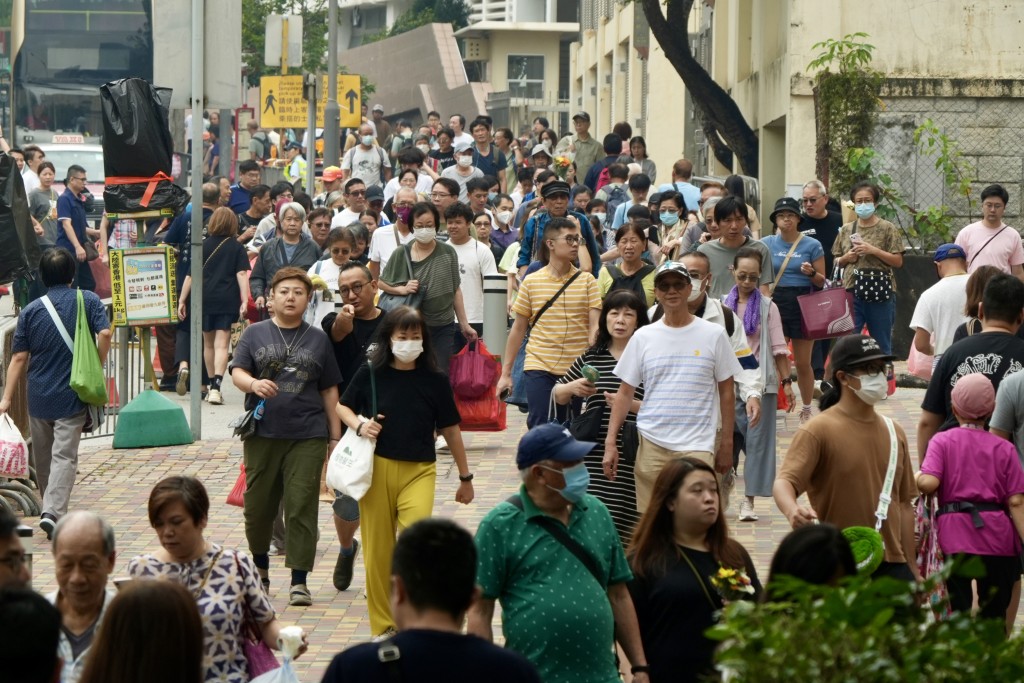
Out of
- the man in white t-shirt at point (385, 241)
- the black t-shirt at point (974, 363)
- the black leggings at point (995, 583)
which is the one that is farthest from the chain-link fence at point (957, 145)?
the black leggings at point (995, 583)

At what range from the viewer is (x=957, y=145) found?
2239cm

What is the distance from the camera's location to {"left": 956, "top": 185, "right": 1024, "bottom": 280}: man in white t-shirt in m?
14.0

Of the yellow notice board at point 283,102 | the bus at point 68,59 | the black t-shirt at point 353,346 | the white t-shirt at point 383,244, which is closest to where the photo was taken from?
the black t-shirt at point 353,346

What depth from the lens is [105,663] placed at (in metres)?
4.64

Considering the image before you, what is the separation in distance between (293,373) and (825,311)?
18.5ft

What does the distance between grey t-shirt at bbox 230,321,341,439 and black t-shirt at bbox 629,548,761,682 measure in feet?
12.6

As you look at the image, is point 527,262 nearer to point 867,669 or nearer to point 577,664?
point 577,664

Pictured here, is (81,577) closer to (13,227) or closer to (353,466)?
(353,466)

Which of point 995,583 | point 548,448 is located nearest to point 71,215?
point 995,583

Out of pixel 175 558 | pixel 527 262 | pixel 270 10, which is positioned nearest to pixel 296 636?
pixel 175 558

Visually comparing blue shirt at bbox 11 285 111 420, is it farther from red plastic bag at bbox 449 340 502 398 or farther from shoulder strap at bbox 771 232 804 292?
shoulder strap at bbox 771 232 804 292

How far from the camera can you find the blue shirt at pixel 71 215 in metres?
22.0

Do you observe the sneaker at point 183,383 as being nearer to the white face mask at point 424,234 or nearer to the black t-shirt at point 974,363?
the white face mask at point 424,234

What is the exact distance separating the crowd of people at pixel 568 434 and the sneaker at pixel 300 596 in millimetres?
12
